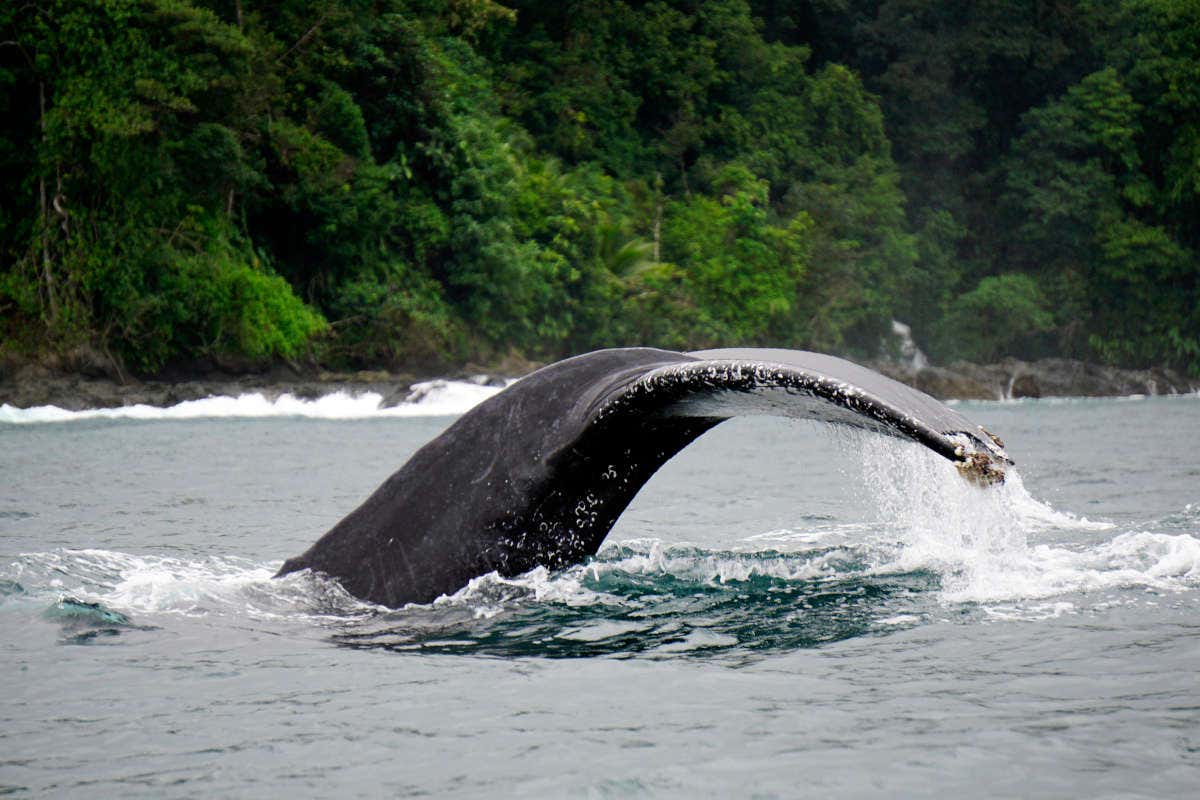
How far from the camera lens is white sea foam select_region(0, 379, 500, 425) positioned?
2188 centimetres

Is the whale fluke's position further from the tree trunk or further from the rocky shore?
the tree trunk

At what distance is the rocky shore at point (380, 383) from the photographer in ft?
78.3

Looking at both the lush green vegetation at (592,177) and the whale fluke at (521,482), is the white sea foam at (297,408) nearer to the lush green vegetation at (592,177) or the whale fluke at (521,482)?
the lush green vegetation at (592,177)

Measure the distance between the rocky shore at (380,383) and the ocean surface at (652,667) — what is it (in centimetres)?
1653

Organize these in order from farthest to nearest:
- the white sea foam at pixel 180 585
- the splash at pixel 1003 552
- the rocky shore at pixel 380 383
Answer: the rocky shore at pixel 380 383 → the splash at pixel 1003 552 → the white sea foam at pixel 180 585

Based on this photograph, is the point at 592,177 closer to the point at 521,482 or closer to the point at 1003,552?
the point at 1003,552

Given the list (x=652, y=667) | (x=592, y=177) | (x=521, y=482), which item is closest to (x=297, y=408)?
(x=592, y=177)

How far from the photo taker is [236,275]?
27203 millimetres

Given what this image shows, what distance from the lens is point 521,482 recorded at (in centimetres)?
442

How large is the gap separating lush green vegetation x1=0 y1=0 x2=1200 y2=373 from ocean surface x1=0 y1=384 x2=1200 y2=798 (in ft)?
64.1

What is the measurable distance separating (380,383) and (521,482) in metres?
23.4

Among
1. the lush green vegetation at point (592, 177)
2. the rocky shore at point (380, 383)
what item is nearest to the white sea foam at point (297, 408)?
the rocky shore at point (380, 383)

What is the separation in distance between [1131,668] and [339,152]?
26517mm

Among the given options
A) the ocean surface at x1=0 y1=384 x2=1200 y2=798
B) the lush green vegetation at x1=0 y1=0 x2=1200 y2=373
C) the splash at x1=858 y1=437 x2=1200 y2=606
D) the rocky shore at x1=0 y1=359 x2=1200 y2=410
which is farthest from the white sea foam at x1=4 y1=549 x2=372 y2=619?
the lush green vegetation at x1=0 y1=0 x2=1200 y2=373
